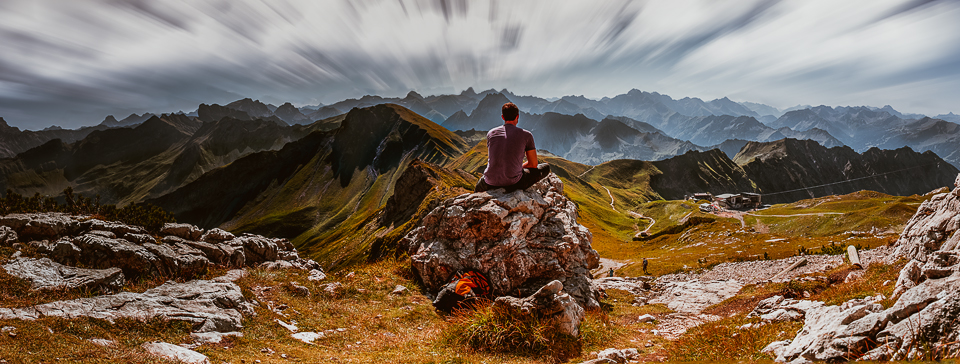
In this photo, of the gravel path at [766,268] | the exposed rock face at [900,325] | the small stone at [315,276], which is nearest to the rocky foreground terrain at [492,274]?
the exposed rock face at [900,325]

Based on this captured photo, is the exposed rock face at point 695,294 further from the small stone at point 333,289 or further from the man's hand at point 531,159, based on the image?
the small stone at point 333,289

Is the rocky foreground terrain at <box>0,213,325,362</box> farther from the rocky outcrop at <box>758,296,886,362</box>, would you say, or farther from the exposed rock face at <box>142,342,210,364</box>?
the rocky outcrop at <box>758,296,886,362</box>

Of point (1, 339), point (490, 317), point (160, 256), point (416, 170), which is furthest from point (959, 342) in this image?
point (416, 170)

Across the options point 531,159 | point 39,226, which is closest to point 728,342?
point 531,159

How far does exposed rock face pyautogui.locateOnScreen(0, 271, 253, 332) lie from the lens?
9172 millimetres

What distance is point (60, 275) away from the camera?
37.9 feet

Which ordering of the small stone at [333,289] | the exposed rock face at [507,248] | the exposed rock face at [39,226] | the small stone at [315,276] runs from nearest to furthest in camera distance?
the exposed rock face at [39,226] → the small stone at [333,289] → the exposed rock face at [507,248] → the small stone at [315,276]

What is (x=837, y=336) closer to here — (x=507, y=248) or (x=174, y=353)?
(x=507, y=248)

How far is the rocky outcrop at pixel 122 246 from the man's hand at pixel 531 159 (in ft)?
44.3

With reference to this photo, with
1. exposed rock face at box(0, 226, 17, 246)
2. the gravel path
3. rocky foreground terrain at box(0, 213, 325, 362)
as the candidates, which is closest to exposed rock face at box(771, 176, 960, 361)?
rocky foreground terrain at box(0, 213, 325, 362)

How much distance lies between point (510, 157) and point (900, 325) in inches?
430

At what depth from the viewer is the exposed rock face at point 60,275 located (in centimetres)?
1097

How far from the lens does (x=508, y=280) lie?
1469 cm

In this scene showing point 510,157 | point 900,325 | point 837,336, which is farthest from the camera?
point 510,157
